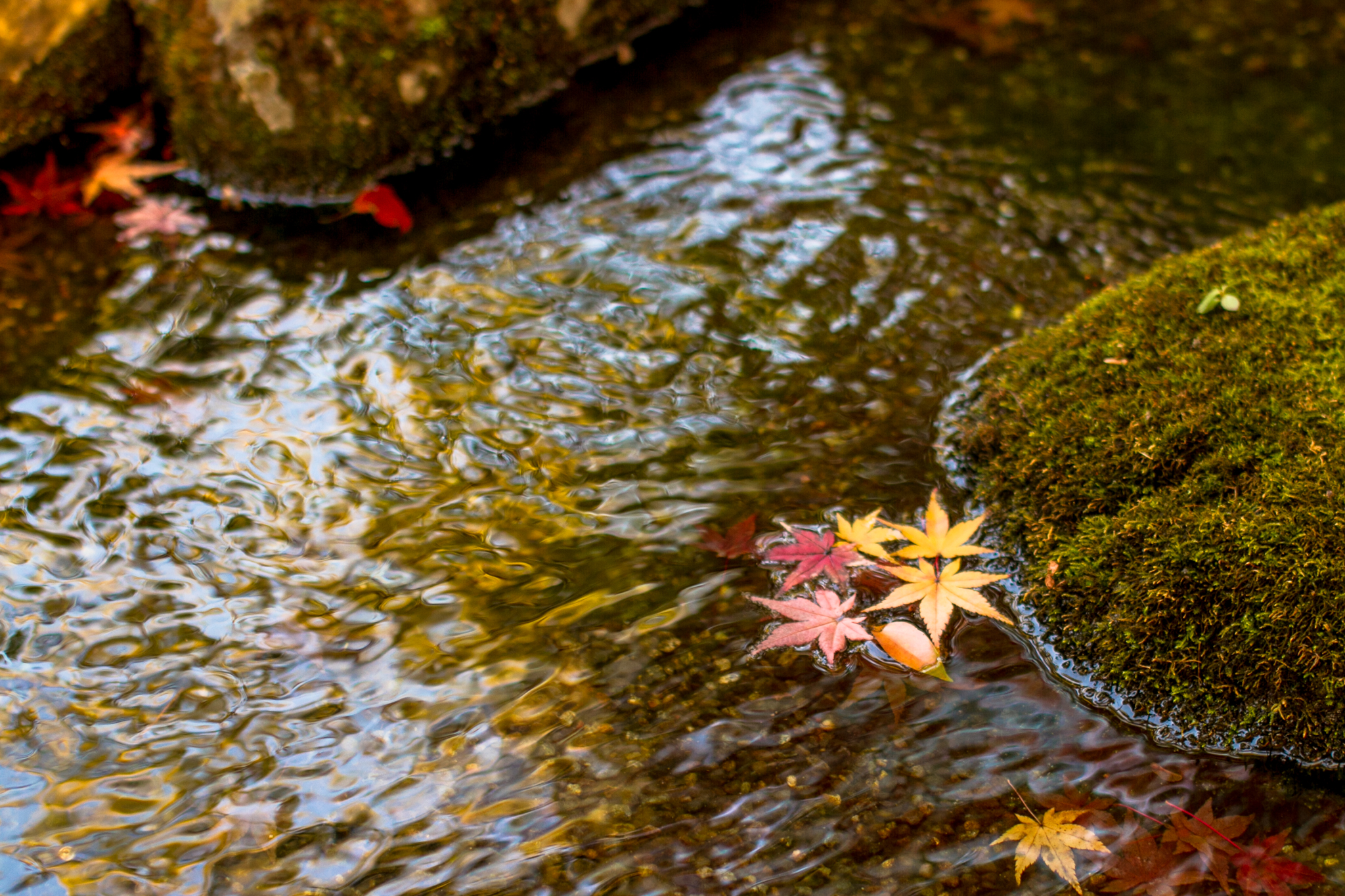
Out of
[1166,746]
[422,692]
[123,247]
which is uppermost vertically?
[123,247]

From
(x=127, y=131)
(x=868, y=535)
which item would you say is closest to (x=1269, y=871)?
(x=868, y=535)

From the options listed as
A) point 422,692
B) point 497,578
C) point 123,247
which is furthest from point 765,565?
point 123,247

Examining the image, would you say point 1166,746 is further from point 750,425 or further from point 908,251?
point 908,251

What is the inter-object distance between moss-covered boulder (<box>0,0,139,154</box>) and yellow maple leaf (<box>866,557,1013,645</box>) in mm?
4560

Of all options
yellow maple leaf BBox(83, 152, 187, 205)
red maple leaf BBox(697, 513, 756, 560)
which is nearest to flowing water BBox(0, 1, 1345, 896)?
red maple leaf BBox(697, 513, 756, 560)

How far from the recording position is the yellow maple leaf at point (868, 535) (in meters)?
2.96

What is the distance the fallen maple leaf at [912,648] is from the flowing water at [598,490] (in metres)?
0.04

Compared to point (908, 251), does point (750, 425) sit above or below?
below

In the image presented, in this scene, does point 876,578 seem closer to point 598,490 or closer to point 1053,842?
point 1053,842

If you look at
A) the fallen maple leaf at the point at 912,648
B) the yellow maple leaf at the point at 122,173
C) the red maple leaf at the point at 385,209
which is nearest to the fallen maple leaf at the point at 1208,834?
the fallen maple leaf at the point at 912,648

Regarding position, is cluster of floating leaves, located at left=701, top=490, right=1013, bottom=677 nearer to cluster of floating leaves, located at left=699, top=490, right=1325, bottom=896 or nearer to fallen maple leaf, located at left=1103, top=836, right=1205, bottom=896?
cluster of floating leaves, located at left=699, top=490, right=1325, bottom=896

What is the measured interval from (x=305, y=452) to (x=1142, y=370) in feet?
9.47

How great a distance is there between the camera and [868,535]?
118 inches

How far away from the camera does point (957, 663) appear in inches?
110
